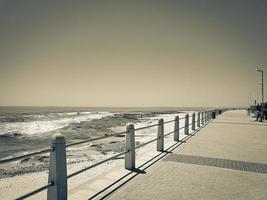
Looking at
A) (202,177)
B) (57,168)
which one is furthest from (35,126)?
(57,168)

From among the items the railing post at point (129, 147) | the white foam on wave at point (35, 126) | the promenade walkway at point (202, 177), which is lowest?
the white foam on wave at point (35, 126)

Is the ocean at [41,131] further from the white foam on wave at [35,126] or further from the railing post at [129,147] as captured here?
the railing post at [129,147]

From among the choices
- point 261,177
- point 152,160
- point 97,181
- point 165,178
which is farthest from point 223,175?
point 97,181

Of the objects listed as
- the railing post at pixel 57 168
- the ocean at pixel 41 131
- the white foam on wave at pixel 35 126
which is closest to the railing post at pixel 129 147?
the railing post at pixel 57 168

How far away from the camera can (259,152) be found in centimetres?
1212

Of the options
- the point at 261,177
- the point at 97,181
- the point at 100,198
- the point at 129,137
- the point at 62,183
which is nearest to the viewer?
the point at 62,183

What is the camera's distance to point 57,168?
5.23 m

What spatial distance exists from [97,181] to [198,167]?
131 inches

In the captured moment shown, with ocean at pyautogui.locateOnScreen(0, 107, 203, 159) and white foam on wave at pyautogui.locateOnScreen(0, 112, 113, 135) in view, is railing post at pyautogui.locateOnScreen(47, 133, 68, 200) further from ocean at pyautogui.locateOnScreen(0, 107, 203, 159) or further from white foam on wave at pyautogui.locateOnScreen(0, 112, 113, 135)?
white foam on wave at pyautogui.locateOnScreen(0, 112, 113, 135)

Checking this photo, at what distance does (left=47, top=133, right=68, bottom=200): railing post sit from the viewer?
205 inches

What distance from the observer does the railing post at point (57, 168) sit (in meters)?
5.20

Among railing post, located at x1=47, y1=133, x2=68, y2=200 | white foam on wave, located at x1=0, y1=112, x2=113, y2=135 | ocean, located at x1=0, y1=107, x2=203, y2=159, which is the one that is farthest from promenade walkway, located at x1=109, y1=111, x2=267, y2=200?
white foam on wave, located at x1=0, y1=112, x2=113, y2=135

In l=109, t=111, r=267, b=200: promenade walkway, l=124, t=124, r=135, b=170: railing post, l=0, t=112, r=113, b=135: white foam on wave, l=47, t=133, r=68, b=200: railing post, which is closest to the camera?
l=47, t=133, r=68, b=200: railing post

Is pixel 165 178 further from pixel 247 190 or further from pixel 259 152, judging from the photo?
pixel 259 152
